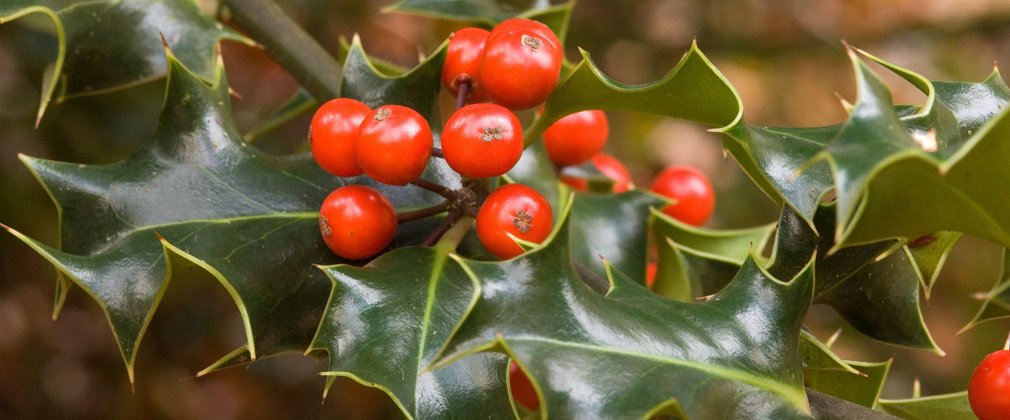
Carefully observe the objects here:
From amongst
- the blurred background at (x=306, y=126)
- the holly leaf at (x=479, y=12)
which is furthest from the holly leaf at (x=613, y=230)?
the blurred background at (x=306, y=126)

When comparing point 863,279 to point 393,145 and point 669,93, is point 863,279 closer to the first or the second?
point 669,93

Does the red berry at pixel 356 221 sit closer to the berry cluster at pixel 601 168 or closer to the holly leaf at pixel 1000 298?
the berry cluster at pixel 601 168

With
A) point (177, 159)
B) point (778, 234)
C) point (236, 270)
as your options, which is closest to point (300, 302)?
point (236, 270)

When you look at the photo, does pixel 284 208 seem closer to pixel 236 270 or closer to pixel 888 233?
pixel 236 270

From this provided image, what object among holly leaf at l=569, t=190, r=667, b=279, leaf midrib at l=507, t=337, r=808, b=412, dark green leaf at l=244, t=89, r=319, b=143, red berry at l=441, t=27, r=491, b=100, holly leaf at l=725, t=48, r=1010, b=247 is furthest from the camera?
dark green leaf at l=244, t=89, r=319, b=143

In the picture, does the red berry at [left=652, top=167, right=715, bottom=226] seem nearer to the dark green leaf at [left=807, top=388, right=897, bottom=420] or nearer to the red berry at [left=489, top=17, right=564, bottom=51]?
the red berry at [left=489, top=17, right=564, bottom=51]

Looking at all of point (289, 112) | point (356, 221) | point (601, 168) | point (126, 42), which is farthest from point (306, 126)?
point (356, 221)

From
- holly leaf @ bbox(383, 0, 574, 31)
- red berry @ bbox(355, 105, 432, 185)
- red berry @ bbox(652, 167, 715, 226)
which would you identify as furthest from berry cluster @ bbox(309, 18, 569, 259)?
red berry @ bbox(652, 167, 715, 226)
